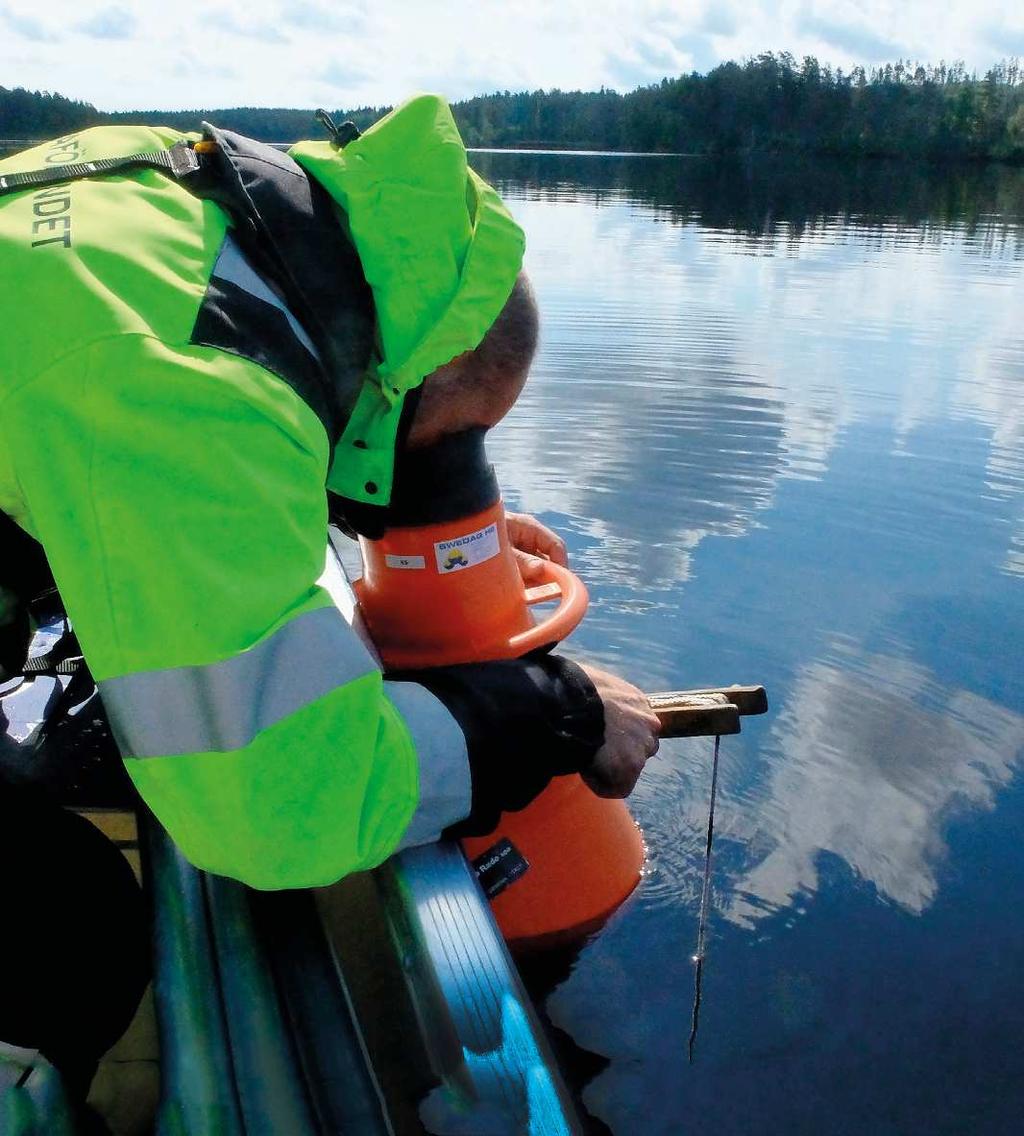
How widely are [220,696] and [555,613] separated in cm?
98

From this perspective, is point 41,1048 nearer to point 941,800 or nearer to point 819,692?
point 941,800

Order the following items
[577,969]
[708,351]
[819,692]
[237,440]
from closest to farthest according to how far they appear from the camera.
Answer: [237,440]
[577,969]
[819,692]
[708,351]

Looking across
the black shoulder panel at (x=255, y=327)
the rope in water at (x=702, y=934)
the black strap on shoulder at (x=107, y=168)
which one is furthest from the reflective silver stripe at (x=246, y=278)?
the rope in water at (x=702, y=934)

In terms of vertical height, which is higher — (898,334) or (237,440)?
(237,440)

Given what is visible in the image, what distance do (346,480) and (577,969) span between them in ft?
4.40

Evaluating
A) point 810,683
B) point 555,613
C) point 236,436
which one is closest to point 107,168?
point 236,436

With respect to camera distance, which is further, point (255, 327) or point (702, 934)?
point (702, 934)

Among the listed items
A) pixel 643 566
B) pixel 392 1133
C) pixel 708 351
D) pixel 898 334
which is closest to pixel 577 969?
pixel 392 1133

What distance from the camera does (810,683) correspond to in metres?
3.84

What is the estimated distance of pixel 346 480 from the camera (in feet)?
5.64

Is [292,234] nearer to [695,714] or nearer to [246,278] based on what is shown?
[246,278]

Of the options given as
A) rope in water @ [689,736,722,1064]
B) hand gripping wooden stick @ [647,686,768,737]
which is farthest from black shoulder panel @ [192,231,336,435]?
rope in water @ [689,736,722,1064]

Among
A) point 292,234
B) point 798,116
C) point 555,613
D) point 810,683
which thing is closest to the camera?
point 292,234

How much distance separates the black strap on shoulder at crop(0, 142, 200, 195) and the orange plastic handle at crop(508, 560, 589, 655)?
98 centimetres
